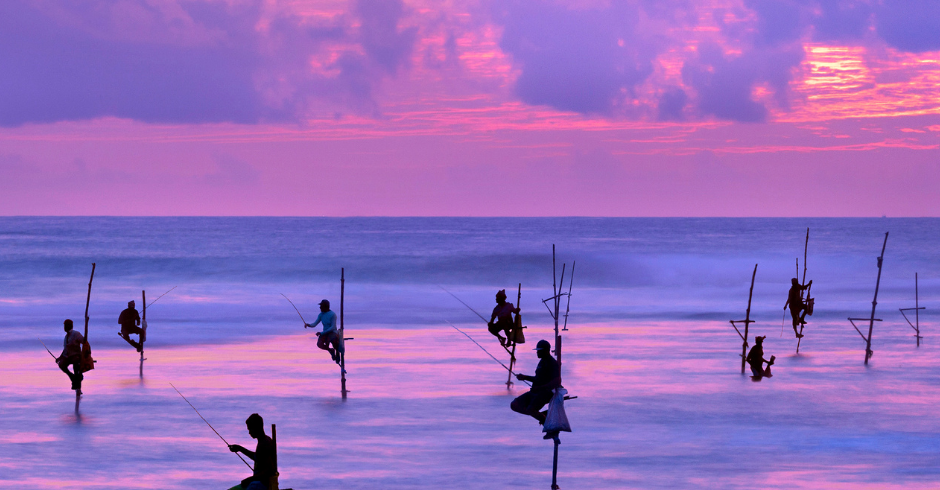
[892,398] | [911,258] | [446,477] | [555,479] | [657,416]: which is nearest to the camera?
[555,479]

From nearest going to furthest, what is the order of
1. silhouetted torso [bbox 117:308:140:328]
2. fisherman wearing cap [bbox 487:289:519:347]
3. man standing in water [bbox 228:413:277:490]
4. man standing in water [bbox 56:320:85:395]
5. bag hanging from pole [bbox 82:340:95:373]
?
1. man standing in water [bbox 228:413:277:490]
2. bag hanging from pole [bbox 82:340:95:373]
3. man standing in water [bbox 56:320:85:395]
4. fisherman wearing cap [bbox 487:289:519:347]
5. silhouetted torso [bbox 117:308:140:328]

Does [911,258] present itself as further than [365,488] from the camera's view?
Yes

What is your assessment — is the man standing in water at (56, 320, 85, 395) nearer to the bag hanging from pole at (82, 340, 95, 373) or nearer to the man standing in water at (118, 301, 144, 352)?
the bag hanging from pole at (82, 340, 95, 373)

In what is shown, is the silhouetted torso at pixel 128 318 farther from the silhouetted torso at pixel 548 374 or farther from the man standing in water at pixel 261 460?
the man standing in water at pixel 261 460

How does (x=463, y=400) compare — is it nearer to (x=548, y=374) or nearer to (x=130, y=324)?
(x=548, y=374)

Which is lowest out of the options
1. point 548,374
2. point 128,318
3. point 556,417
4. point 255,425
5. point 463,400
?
point 463,400

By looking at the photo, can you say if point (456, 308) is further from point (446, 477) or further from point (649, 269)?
point (649, 269)

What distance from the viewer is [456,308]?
38844 millimetres

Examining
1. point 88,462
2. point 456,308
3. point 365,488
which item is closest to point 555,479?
point 365,488

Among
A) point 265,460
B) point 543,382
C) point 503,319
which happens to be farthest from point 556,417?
point 503,319

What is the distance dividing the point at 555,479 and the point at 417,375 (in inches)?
334

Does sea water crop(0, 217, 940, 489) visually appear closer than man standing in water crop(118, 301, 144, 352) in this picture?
Yes

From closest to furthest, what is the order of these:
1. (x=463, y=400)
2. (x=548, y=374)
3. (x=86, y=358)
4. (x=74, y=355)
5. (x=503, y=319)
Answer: (x=548, y=374), (x=86, y=358), (x=74, y=355), (x=463, y=400), (x=503, y=319)

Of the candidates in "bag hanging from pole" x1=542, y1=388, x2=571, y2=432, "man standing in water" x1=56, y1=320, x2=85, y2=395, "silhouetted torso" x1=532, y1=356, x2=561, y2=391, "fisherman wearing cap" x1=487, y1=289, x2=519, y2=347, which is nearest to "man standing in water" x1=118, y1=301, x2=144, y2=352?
"man standing in water" x1=56, y1=320, x2=85, y2=395
